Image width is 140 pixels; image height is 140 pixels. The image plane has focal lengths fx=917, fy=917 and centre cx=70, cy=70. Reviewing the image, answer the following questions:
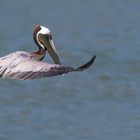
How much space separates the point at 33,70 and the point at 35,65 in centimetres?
13

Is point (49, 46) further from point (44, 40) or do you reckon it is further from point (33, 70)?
point (33, 70)

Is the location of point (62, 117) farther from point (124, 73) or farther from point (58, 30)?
point (58, 30)

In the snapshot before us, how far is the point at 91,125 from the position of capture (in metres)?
14.6

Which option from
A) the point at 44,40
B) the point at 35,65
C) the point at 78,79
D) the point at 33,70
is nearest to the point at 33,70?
the point at 33,70

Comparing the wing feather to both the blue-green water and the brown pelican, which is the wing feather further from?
the blue-green water

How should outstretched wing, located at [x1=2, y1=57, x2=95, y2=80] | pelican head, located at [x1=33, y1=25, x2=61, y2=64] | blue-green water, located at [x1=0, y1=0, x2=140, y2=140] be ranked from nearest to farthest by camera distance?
outstretched wing, located at [x1=2, y1=57, x2=95, y2=80], pelican head, located at [x1=33, y1=25, x2=61, y2=64], blue-green water, located at [x1=0, y1=0, x2=140, y2=140]

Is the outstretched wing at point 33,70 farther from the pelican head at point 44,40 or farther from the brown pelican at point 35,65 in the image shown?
the pelican head at point 44,40

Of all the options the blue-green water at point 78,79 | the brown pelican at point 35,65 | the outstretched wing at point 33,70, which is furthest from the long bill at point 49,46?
the blue-green water at point 78,79

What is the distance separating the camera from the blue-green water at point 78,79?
1447cm

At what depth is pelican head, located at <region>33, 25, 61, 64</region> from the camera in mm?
10773

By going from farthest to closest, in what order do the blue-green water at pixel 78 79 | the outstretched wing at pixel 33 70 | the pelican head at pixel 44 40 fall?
the blue-green water at pixel 78 79 < the pelican head at pixel 44 40 < the outstretched wing at pixel 33 70

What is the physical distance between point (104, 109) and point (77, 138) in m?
1.33

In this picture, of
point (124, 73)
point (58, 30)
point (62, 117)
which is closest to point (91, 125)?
point (62, 117)

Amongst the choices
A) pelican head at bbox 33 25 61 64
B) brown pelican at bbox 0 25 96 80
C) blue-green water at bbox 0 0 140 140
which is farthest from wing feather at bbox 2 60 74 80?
blue-green water at bbox 0 0 140 140
